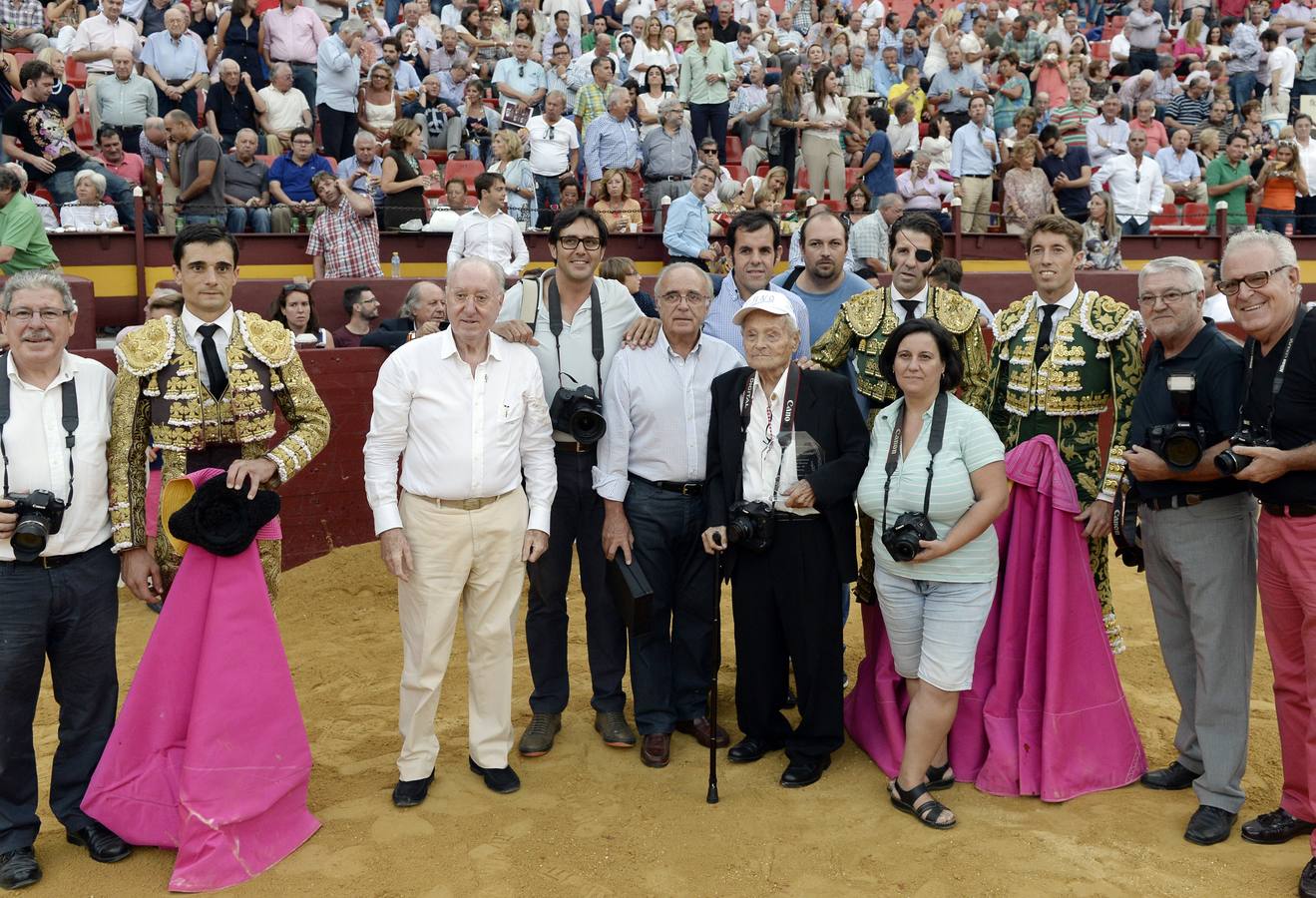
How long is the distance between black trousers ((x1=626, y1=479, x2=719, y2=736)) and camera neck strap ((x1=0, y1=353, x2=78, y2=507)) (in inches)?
70.8

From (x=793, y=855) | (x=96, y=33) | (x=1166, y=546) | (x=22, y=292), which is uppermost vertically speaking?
(x=96, y=33)

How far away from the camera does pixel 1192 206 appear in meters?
14.0

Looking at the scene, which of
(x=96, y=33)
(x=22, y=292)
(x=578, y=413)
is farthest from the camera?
(x=96, y=33)

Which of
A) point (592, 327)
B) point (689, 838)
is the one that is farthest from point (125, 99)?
point (689, 838)

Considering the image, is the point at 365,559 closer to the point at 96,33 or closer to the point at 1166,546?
the point at 1166,546

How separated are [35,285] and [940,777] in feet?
10.7

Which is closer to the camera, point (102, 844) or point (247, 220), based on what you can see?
point (102, 844)

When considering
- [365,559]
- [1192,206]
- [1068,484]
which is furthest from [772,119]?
[1068,484]

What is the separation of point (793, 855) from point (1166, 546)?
1.53 meters

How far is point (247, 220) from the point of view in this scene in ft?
32.6

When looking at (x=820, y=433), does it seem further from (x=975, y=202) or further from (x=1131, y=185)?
(x=1131, y=185)

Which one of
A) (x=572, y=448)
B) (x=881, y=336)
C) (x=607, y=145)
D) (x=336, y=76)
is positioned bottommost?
(x=572, y=448)

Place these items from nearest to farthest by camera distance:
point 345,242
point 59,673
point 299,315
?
1. point 59,673
2. point 299,315
3. point 345,242

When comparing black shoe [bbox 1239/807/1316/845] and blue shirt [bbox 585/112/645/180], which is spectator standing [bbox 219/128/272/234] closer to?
blue shirt [bbox 585/112/645/180]
